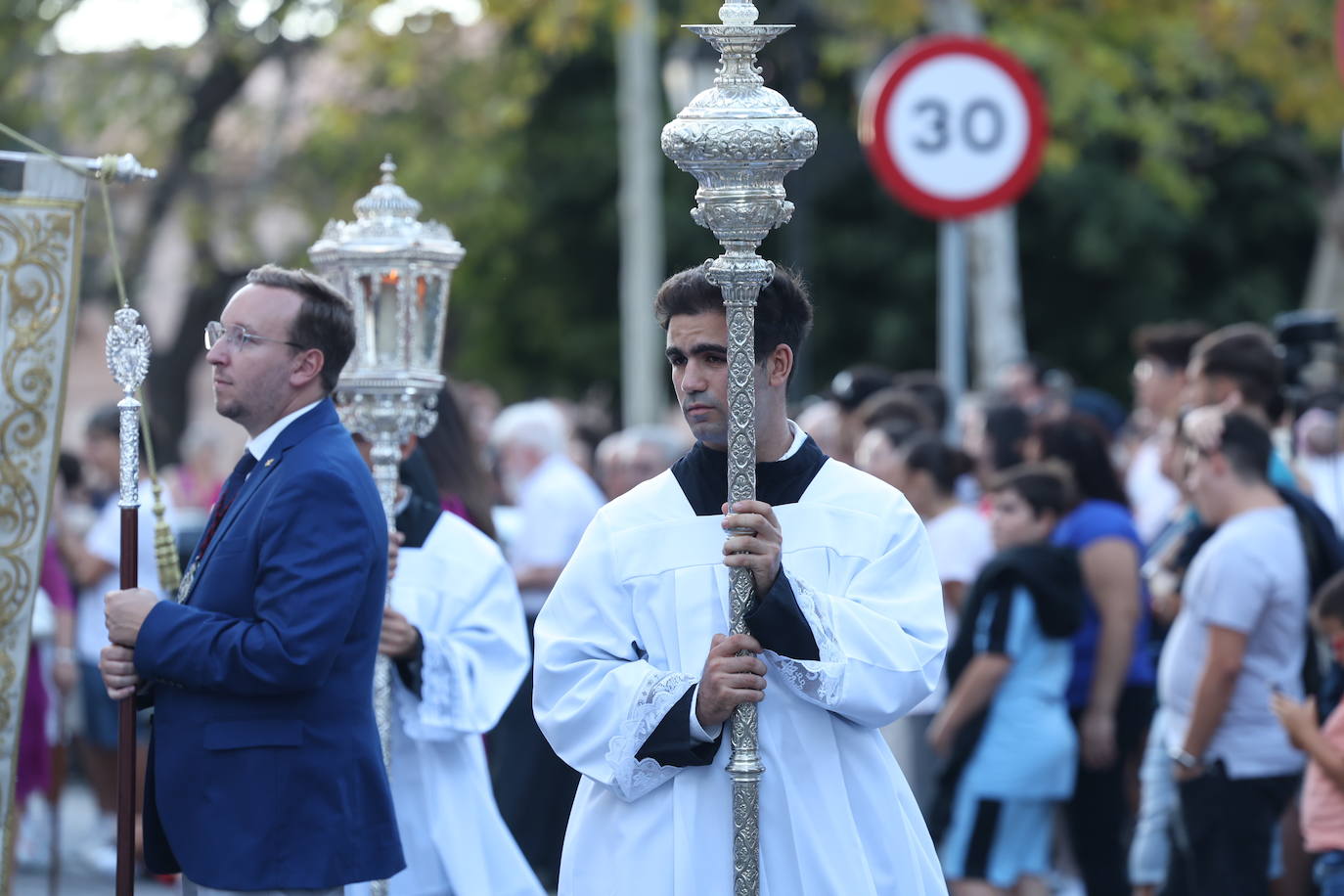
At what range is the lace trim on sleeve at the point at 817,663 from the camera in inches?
159

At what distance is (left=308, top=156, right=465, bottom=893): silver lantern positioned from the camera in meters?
5.73

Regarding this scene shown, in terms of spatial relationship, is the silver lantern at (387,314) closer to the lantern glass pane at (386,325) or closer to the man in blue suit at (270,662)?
the lantern glass pane at (386,325)

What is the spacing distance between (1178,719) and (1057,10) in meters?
9.58

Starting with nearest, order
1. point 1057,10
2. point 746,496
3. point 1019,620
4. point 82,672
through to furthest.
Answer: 1. point 746,496
2. point 1019,620
3. point 82,672
4. point 1057,10

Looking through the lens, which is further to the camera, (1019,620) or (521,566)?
(521,566)

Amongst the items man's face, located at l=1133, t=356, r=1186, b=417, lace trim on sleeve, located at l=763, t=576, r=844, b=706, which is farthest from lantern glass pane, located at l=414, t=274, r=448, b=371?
man's face, located at l=1133, t=356, r=1186, b=417

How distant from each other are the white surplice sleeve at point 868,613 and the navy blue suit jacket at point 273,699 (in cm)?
102

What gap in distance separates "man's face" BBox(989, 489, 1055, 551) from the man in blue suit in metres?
3.36

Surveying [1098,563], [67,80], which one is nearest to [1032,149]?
[1098,563]

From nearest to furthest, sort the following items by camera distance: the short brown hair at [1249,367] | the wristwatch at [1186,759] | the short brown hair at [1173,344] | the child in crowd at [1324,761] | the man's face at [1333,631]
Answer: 1. the child in crowd at [1324,761]
2. the man's face at [1333,631]
3. the wristwatch at [1186,759]
4. the short brown hair at [1249,367]
5. the short brown hair at [1173,344]

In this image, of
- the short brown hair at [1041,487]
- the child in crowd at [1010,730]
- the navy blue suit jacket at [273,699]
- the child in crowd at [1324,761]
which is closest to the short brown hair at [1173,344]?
the short brown hair at [1041,487]

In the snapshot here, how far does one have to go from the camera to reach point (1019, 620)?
24.0 ft

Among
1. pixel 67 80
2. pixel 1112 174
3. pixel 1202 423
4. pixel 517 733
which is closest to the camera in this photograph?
pixel 1202 423

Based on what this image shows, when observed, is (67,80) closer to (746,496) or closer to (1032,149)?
(1032,149)
